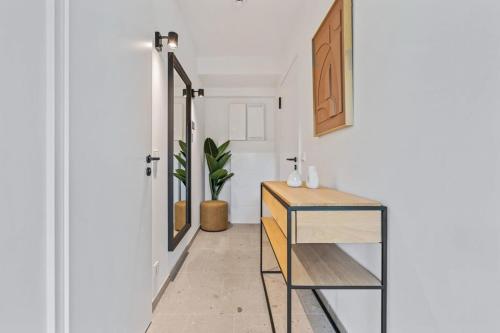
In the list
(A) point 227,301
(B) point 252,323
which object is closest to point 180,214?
(A) point 227,301

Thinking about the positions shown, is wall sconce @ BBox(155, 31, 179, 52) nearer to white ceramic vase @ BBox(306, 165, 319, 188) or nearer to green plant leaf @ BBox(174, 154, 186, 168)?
green plant leaf @ BBox(174, 154, 186, 168)

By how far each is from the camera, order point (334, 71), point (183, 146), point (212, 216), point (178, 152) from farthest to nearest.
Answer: point (212, 216) < point (183, 146) < point (178, 152) < point (334, 71)

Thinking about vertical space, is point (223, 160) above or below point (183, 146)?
below

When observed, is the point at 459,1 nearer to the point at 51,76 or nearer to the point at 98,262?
the point at 51,76

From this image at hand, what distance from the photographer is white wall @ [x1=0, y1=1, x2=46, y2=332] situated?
595 millimetres

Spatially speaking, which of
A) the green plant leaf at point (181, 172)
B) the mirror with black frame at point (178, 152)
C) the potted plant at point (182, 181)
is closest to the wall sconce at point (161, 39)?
the mirror with black frame at point (178, 152)

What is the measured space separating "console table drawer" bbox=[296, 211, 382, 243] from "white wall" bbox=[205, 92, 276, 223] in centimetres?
304

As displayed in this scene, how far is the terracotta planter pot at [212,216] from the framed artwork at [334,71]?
6.94 ft

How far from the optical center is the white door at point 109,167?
0.84 meters

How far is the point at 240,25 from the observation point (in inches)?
110

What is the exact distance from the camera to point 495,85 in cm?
61

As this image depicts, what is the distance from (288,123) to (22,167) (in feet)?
9.18

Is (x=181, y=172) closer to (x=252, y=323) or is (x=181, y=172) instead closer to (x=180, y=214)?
(x=180, y=214)

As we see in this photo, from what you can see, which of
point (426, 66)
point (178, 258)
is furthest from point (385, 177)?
point (178, 258)
